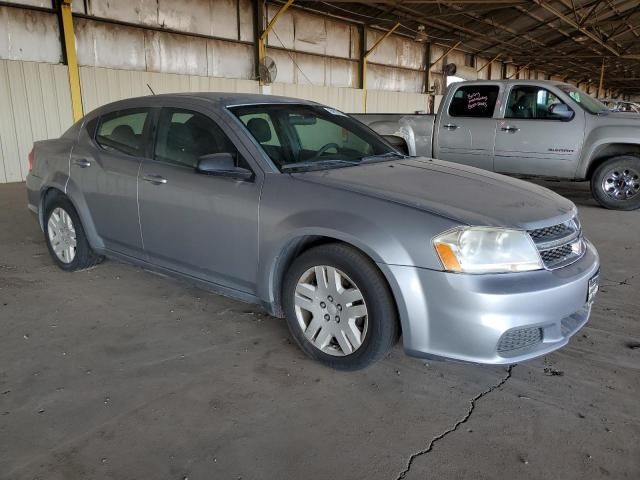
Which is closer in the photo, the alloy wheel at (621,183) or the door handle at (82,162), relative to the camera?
the door handle at (82,162)

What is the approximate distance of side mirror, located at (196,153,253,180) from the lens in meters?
2.93

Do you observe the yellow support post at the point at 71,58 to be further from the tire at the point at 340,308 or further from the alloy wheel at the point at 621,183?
the alloy wheel at the point at 621,183

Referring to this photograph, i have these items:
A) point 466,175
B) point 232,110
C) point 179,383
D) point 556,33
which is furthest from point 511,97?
point 556,33

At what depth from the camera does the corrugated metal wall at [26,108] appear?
919cm

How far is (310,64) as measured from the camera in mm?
15477

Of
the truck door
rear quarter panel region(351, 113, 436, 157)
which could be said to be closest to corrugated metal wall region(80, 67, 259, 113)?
rear quarter panel region(351, 113, 436, 157)

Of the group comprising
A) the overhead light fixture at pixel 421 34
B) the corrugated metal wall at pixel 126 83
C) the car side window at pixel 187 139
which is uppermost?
the overhead light fixture at pixel 421 34

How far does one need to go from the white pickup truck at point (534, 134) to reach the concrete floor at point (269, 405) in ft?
13.4

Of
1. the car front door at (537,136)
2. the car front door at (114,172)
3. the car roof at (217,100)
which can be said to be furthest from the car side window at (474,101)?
the car front door at (114,172)

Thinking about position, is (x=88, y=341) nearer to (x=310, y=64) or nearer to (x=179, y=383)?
(x=179, y=383)

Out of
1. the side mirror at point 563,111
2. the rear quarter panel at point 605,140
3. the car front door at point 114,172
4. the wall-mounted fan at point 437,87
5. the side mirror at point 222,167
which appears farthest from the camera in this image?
the wall-mounted fan at point 437,87

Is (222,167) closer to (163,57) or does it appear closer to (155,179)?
(155,179)

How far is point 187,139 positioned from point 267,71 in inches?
416

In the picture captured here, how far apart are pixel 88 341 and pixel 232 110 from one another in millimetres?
1707
